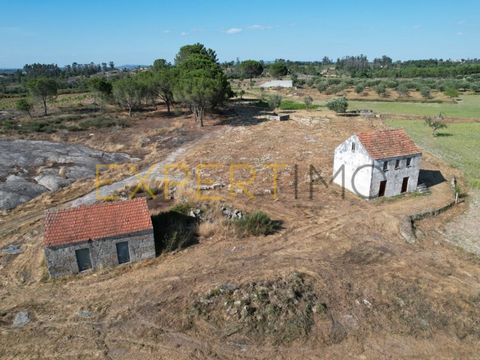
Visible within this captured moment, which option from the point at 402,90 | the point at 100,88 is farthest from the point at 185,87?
the point at 402,90

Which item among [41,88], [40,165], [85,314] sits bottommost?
[85,314]

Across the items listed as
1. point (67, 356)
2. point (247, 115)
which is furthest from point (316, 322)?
point (247, 115)

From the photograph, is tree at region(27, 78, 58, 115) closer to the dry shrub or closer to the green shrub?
the green shrub

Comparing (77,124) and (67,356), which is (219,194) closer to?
(67,356)

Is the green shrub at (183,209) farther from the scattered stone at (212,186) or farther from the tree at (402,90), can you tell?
the tree at (402,90)

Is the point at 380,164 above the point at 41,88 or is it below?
below

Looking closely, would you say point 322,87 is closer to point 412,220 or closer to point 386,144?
point 386,144

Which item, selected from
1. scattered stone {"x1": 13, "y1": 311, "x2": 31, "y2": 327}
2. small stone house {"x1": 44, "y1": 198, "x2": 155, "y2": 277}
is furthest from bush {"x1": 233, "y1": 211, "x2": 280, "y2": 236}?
scattered stone {"x1": 13, "y1": 311, "x2": 31, "y2": 327}
